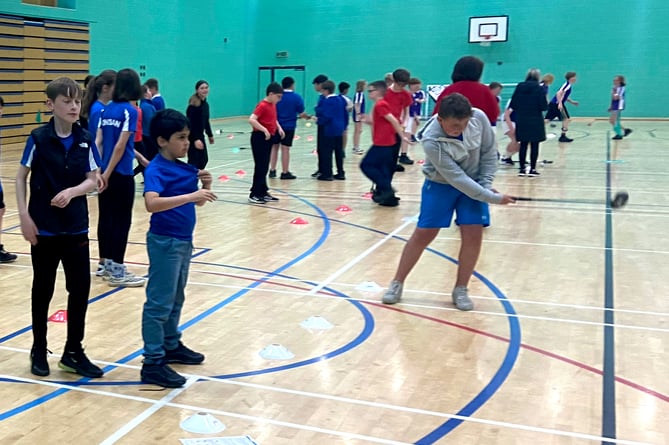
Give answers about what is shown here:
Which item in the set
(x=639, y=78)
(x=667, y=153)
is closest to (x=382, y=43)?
(x=639, y=78)

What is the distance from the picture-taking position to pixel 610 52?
2458 centimetres

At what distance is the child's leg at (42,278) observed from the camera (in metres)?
3.48

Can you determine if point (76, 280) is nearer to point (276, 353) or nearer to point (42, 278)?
point (42, 278)

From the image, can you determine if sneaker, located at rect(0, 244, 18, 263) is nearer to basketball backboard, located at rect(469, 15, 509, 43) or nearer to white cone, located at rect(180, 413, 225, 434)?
white cone, located at rect(180, 413, 225, 434)

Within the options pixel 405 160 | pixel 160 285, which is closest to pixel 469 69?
pixel 160 285

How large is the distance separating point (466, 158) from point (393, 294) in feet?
3.67

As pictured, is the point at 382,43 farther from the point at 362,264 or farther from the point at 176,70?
the point at 362,264

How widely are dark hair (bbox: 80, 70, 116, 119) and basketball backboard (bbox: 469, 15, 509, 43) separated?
69.4 feet

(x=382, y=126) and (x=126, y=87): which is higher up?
(x=126, y=87)

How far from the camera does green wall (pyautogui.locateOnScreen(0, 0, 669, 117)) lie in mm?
23234

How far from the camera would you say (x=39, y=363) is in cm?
365

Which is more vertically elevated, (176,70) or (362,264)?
(176,70)

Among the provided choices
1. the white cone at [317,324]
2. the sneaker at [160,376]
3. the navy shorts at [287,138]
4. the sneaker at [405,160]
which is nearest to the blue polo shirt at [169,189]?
the sneaker at [160,376]

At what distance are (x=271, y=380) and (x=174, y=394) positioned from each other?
0.51 metres
